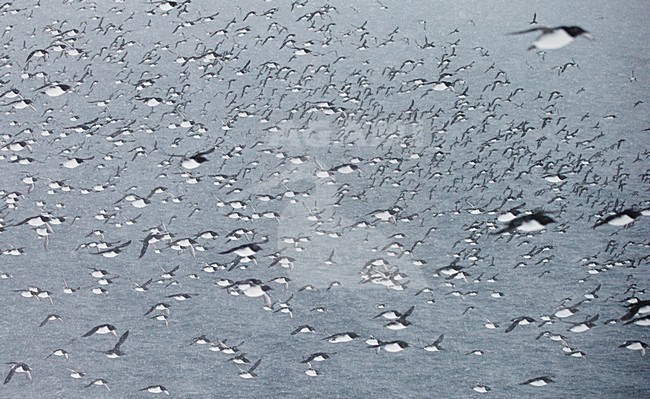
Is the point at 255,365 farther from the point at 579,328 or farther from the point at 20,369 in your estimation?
the point at 579,328

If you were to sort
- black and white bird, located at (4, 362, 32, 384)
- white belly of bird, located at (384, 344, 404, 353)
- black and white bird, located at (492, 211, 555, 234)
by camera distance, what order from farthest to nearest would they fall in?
1. white belly of bird, located at (384, 344, 404, 353)
2. black and white bird, located at (4, 362, 32, 384)
3. black and white bird, located at (492, 211, 555, 234)

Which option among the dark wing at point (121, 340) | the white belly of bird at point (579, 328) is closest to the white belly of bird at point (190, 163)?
the dark wing at point (121, 340)

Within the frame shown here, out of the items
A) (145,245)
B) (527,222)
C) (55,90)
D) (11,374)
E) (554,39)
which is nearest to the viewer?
(554,39)

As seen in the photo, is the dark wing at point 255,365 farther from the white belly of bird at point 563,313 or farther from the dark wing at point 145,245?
the white belly of bird at point 563,313

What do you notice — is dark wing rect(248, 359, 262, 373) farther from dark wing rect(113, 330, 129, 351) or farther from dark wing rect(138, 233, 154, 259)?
dark wing rect(138, 233, 154, 259)

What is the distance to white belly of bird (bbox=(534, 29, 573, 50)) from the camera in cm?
310

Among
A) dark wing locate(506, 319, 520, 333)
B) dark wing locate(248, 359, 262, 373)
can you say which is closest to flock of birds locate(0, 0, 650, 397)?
dark wing locate(248, 359, 262, 373)

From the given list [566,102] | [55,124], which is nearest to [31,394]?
[55,124]

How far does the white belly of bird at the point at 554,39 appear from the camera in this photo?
3098 mm

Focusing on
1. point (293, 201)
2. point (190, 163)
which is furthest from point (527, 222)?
point (293, 201)

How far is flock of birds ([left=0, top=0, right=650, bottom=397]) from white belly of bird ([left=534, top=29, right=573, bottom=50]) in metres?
0.05

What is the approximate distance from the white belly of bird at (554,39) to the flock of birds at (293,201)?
0.17 feet

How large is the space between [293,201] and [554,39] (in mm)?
8020

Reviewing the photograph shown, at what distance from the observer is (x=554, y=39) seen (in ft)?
10.3
